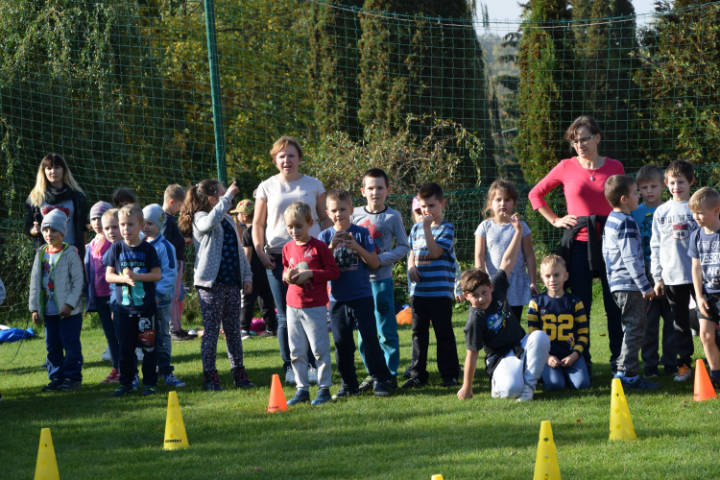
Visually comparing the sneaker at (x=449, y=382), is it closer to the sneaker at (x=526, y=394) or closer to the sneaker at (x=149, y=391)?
the sneaker at (x=526, y=394)

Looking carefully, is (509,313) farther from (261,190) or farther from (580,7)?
(580,7)

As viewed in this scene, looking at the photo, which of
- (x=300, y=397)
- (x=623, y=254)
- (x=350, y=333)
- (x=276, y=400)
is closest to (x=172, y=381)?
(x=300, y=397)

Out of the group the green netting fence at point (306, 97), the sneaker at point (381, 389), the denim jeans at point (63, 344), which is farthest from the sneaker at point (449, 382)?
the green netting fence at point (306, 97)

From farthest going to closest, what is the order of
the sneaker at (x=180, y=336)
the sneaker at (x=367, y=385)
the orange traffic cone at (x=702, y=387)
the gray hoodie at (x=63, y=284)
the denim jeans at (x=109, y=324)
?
the sneaker at (x=180, y=336)
the denim jeans at (x=109, y=324)
the gray hoodie at (x=63, y=284)
the sneaker at (x=367, y=385)
the orange traffic cone at (x=702, y=387)

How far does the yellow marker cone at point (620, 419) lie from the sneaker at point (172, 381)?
3.66m

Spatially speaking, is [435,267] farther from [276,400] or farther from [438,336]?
[276,400]

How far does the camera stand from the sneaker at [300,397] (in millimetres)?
6061

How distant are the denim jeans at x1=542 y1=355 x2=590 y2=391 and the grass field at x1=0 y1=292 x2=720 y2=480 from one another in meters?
0.10

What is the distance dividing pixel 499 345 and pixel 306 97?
13.4 m

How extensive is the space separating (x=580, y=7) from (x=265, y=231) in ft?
104

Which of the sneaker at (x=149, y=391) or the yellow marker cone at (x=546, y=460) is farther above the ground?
the yellow marker cone at (x=546, y=460)

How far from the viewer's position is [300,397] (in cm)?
610

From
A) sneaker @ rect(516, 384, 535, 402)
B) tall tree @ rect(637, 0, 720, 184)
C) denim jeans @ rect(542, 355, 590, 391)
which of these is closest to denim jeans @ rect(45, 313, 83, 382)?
sneaker @ rect(516, 384, 535, 402)

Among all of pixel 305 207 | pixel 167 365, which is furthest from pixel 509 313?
pixel 167 365
